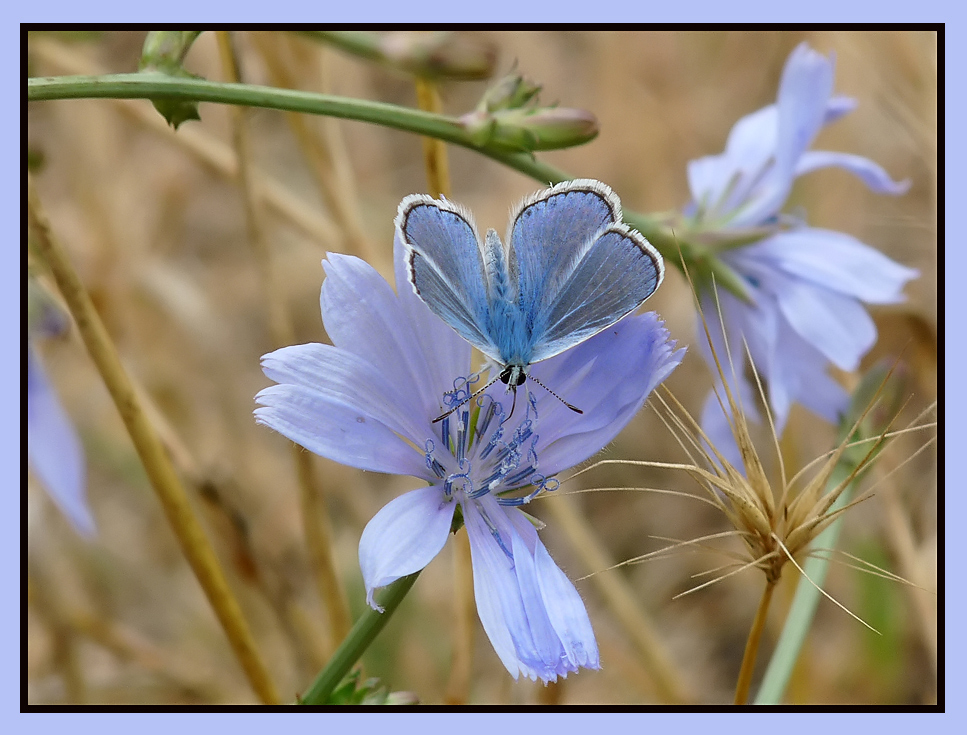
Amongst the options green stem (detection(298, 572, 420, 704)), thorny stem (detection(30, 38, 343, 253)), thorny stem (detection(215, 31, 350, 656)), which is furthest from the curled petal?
thorny stem (detection(30, 38, 343, 253))

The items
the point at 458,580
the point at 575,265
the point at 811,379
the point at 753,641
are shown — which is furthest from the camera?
the point at 458,580

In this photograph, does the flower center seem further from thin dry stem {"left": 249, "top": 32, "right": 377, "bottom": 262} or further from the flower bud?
thin dry stem {"left": 249, "top": 32, "right": 377, "bottom": 262}

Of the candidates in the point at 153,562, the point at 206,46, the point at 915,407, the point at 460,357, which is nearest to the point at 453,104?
the point at 206,46

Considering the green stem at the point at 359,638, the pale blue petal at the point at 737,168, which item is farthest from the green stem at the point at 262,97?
the green stem at the point at 359,638

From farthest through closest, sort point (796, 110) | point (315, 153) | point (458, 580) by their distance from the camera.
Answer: point (315, 153) → point (458, 580) → point (796, 110)

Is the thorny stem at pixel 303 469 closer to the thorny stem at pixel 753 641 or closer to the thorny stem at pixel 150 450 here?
the thorny stem at pixel 150 450

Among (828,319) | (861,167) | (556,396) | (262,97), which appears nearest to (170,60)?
(262,97)

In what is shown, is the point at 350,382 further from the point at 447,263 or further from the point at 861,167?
the point at 861,167
